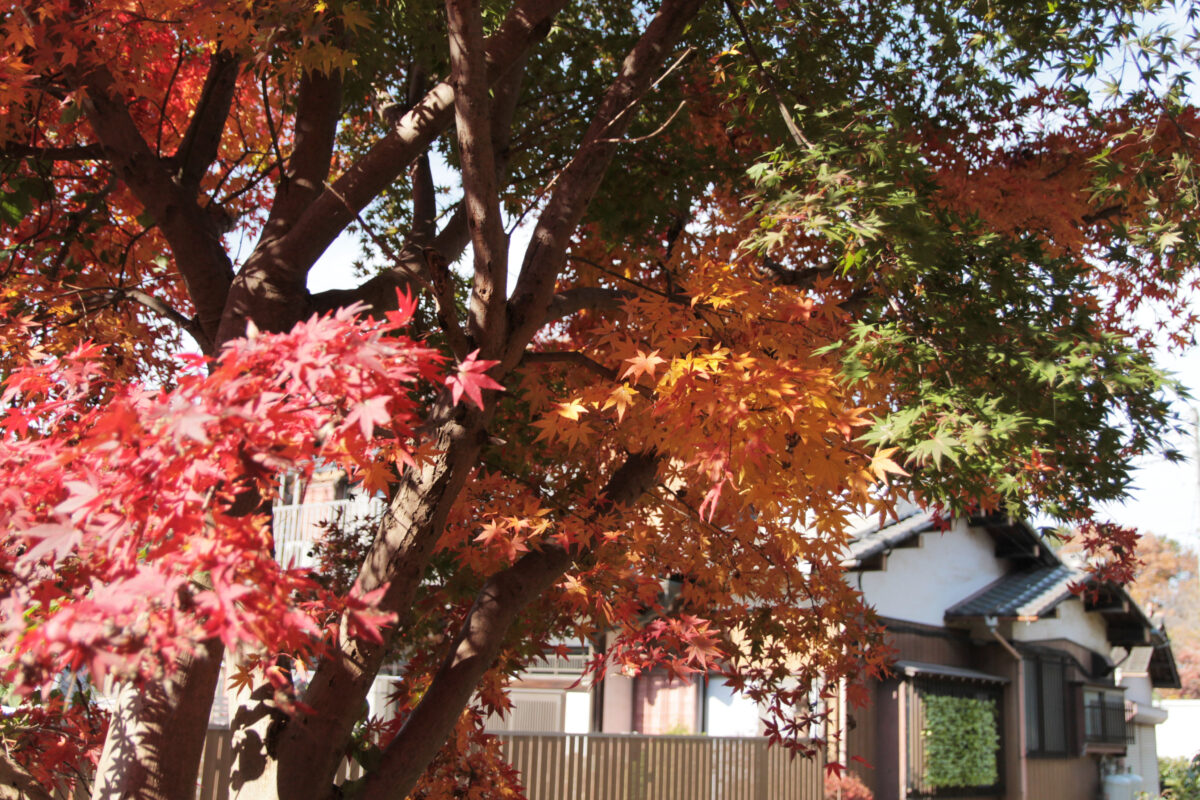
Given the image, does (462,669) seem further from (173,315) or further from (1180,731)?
(1180,731)

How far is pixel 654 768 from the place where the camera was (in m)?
10.2

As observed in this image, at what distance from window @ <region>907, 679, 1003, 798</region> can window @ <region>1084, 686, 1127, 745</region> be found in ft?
11.6

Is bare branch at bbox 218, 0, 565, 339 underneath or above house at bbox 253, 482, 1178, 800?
above

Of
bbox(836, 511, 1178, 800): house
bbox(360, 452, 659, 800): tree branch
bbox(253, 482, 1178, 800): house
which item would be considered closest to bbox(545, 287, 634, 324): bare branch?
bbox(360, 452, 659, 800): tree branch

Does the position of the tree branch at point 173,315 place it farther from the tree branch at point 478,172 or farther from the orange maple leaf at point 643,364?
the orange maple leaf at point 643,364

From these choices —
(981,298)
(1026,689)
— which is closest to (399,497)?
(981,298)

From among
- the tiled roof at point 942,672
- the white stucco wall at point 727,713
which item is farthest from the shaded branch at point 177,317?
the tiled roof at point 942,672

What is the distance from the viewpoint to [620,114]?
4848mm

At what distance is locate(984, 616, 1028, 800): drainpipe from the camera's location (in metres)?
15.6

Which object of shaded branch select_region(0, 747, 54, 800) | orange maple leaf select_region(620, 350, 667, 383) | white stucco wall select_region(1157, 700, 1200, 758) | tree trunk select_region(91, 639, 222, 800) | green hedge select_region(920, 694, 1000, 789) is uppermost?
orange maple leaf select_region(620, 350, 667, 383)

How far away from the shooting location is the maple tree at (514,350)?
2803 mm

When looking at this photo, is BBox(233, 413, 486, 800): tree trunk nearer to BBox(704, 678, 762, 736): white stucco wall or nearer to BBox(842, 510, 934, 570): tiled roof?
BBox(842, 510, 934, 570): tiled roof

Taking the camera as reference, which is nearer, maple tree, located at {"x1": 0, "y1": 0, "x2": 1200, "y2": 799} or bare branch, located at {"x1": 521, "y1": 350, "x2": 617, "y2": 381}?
maple tree, located at {"x1": 0, "y1": 0, "x2": 1200, "y2": 799}

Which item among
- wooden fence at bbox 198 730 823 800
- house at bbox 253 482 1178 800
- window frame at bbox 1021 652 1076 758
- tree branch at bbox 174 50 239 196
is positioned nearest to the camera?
tree branch at bbox 174 50 239 196
